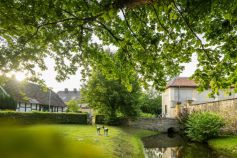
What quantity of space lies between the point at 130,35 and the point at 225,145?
47.3ft

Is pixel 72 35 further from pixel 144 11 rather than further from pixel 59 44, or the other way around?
pixel 144 11

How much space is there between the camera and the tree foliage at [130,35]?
7.41 meters

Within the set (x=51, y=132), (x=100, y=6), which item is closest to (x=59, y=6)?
(x=100, y=6)

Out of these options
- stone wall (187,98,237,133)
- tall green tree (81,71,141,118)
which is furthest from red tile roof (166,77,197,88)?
stone wall (187,98,237,133)

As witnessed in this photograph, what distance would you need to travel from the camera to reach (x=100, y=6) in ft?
24.8

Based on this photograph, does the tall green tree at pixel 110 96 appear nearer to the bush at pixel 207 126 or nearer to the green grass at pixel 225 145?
the bush at pixel 207 126

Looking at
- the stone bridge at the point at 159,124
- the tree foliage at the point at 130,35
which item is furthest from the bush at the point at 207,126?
the tree foliage at the point at 130,35

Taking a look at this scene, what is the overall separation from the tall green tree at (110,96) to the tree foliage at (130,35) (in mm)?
21634

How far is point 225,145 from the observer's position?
19484 mm

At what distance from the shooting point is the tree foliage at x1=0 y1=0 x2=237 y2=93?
741 cm

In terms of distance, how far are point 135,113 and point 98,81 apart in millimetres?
6552

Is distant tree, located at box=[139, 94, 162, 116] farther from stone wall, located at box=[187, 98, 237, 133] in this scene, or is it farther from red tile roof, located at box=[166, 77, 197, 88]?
stone wall, located at box=[187, 98, 237, 133]

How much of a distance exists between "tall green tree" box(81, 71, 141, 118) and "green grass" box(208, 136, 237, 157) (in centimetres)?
1345

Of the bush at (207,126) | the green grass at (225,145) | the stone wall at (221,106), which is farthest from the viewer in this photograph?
the stone wall at (221,106)
